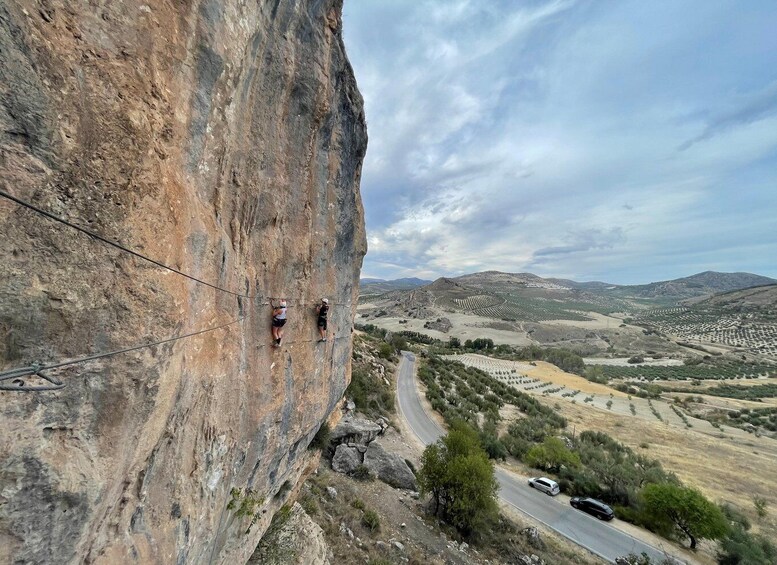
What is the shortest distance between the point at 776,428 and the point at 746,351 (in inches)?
3263

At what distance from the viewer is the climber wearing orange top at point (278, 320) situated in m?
7.79

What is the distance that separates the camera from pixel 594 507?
24.2 meters

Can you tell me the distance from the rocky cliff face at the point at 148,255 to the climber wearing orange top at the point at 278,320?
27 centimetres

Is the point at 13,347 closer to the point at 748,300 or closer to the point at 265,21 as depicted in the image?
the point at 265,21

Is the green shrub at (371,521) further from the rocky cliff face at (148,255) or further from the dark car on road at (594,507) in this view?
the dark car on road at (594,507)

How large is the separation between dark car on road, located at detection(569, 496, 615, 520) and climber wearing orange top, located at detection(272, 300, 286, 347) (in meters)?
26.7

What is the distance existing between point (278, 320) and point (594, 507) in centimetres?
2706

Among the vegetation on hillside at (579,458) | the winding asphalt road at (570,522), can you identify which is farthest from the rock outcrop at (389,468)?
the vegetation on hillside at (579,458)

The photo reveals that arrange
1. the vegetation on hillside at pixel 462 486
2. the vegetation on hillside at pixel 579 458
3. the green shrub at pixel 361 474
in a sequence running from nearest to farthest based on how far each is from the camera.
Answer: the vegetation on hillside at pixel 462 486 → the green shrub at pixel 361 474 → the vegetation on hillside at pixel 579 458

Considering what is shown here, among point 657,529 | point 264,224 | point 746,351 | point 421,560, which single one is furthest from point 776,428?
point 746,351

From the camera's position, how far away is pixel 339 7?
9.37 metres

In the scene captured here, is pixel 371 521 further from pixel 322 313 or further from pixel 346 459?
pixel 322 313

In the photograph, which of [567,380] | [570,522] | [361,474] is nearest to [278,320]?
[361,474]

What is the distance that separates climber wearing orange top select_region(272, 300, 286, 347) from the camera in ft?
25.5
